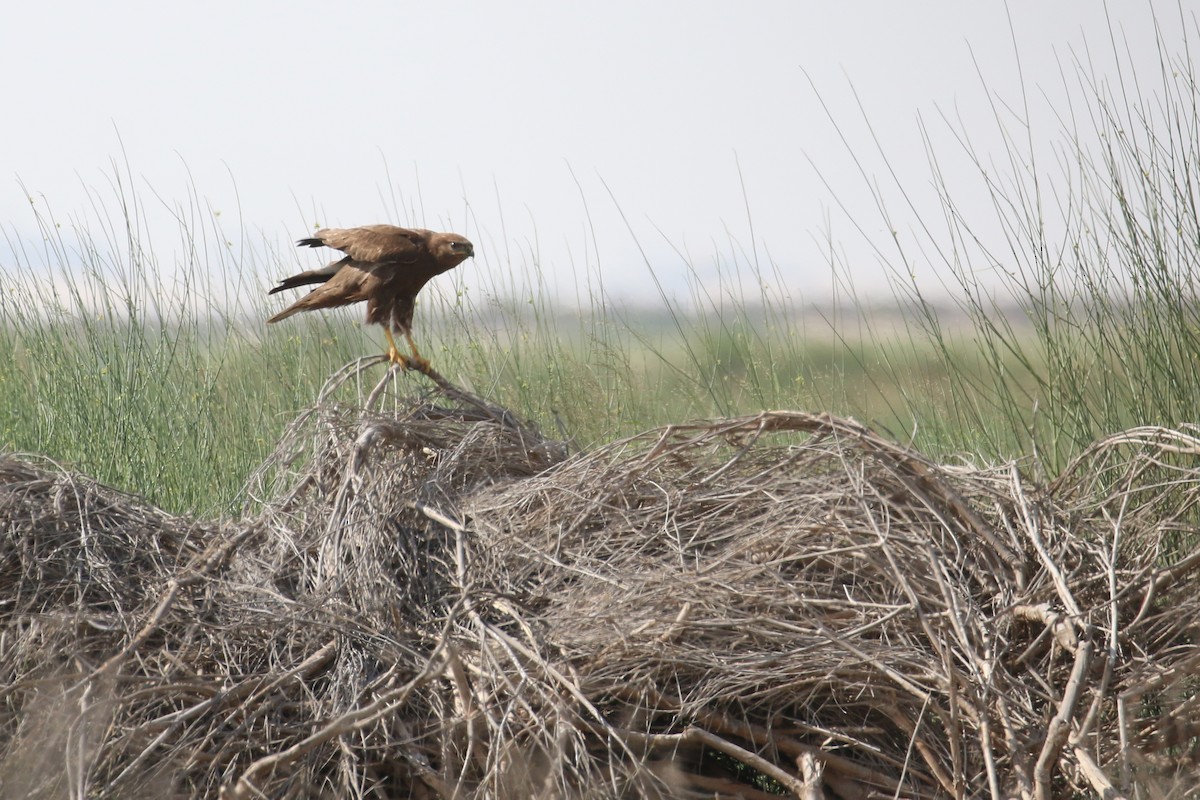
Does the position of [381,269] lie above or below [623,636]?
above

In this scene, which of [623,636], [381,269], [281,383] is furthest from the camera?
[281,383]

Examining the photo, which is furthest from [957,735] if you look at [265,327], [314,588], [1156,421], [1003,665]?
[265,327]

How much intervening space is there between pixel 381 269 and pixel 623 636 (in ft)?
6.20

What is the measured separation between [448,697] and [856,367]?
3.50m

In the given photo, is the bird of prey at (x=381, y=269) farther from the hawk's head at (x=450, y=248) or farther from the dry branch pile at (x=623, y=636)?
the dry branch pile at (x=623, y=636)

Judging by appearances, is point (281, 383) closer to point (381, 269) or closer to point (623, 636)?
point (381, 269)

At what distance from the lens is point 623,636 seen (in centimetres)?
176

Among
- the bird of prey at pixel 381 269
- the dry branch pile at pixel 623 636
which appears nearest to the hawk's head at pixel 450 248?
the bird of prey at pixel 381 269

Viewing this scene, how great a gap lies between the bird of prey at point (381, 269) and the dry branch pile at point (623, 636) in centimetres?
94

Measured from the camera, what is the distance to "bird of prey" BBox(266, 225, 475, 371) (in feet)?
10.7

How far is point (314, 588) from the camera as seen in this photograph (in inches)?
87.7

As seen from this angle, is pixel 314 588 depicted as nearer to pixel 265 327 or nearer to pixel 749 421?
pixel 749 421

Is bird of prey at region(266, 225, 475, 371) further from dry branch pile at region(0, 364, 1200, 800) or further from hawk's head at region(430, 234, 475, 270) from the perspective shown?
dry branch pile at region(0, 364, 1200, 800)

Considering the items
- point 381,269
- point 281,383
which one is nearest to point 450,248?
point 381,269
